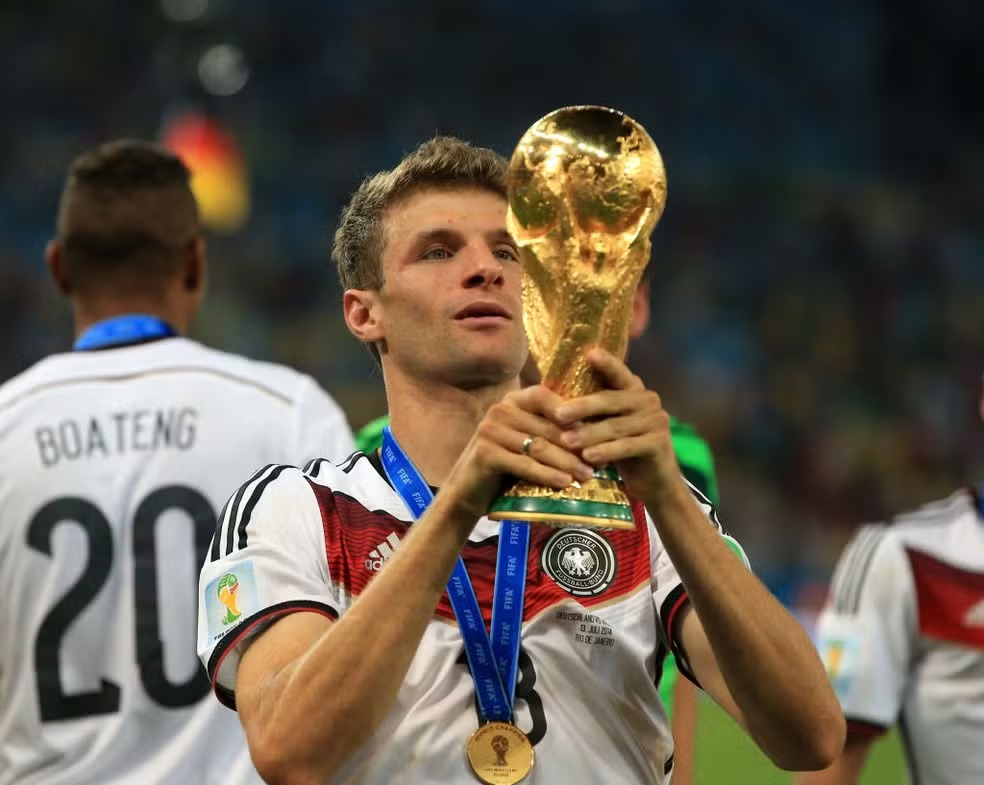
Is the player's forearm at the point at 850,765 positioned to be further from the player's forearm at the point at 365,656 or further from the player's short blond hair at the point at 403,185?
the player's forearm at the point at 365,656

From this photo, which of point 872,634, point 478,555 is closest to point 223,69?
point 872,634

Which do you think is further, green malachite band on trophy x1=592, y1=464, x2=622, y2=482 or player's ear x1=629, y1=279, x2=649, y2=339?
player's ear x1=629, y1=279, x2=649, y2=339

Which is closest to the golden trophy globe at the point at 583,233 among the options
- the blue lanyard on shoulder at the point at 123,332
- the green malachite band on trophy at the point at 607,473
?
the green malachite band on trophy at the point at 607,473

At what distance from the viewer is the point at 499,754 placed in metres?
2.20

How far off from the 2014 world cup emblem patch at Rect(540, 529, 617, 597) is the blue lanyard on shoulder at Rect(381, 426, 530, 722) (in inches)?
2.4

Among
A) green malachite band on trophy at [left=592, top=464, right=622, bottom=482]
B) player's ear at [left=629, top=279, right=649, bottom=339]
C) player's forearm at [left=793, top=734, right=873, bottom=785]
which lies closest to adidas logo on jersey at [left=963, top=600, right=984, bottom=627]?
player's forearm at [left=793, top=734, right=873, bottom=785]

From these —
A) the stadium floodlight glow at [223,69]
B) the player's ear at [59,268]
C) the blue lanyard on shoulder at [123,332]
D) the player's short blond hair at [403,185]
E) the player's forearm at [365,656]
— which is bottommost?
the player's forearm at [365,656]

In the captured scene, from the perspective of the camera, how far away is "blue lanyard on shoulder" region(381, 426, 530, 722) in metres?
2.22

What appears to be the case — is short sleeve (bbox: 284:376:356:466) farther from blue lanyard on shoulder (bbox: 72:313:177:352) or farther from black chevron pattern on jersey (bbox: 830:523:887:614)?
black chevron pattern on jersey (bbox: 830:523:887:614)

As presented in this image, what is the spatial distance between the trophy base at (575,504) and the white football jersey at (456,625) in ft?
1.36

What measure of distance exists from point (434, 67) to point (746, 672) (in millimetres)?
12014

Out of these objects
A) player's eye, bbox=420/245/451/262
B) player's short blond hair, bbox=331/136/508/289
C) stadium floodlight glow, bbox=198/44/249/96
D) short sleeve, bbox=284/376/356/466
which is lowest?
short sleeve, bbox=284/376/356/466

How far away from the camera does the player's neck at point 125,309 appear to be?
3.85 m

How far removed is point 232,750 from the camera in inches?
137
